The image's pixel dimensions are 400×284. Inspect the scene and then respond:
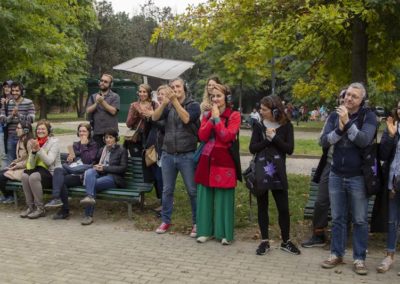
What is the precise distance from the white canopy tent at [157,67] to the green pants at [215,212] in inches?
214

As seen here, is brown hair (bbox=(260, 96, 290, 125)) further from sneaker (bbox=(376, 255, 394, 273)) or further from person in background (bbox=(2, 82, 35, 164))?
person in background (bbox=(2, 82, 35, 164))

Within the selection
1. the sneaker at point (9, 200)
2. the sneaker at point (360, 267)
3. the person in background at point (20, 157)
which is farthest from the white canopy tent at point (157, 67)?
the sneaker at point (360, 267)

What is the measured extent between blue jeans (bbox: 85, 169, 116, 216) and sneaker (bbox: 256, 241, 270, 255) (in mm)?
2568

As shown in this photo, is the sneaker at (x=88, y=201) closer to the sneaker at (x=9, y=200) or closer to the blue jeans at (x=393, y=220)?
the sneaker at (x=9, y=200)

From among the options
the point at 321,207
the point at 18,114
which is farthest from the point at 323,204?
the point at 18,114

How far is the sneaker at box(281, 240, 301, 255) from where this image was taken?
5.68 meters

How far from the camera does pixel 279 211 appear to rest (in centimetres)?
571

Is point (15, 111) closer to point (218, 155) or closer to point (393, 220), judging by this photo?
point (218, 155)

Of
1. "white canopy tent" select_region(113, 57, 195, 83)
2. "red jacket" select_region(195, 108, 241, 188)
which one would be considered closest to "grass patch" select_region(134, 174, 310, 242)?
"red jacket" select_region(195, 108, 241, 188)

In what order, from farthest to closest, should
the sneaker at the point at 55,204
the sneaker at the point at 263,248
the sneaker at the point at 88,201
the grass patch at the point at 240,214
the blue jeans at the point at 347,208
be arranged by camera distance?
the sneaker at the point at 55,204 < the sneaker at the point at 88,201 < the grass patch at the point at 240,214 < the sneaker at the point at 263,248 < the blue jeans at the point at 347,208

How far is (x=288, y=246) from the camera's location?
5730 millimetres

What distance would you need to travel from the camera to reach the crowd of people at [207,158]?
16.7 ft

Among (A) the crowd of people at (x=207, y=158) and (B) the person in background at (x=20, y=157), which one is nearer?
(A) the crowd of people at (x=207, y=158)

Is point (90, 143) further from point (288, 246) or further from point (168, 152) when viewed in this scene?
point (288, 246)
